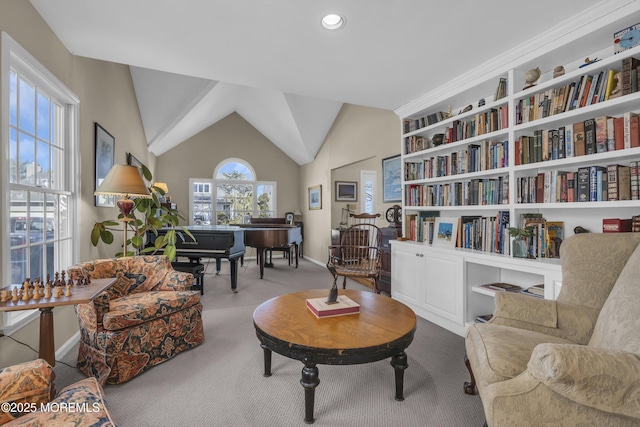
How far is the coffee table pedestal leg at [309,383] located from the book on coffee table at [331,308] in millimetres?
357

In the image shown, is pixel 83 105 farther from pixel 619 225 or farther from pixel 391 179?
pixel 619 225

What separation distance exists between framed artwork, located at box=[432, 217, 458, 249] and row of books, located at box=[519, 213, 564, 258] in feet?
2.22

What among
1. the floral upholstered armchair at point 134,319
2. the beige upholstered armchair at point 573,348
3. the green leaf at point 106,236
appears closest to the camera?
the beige upholstered armchair at point 573,348

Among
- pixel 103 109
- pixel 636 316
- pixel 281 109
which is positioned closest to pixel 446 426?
pixel 636 316

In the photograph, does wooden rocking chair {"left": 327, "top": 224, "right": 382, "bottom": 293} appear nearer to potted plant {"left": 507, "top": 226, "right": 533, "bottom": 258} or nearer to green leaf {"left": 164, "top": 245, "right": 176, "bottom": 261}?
potted plant {"left": 507, "top": 226, "right": 533, "bottom": 258}

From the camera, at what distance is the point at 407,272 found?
3.32m

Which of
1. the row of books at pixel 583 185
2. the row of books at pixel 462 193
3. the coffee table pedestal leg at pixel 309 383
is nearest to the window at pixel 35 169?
the coffee table pedestal leg at pixel 309 383

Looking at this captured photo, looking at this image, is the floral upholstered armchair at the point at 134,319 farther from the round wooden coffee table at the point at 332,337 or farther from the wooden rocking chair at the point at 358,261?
the wooden rocking chair at the point at 358,261

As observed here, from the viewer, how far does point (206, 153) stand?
6863 mm

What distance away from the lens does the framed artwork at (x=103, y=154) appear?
9.98 feet

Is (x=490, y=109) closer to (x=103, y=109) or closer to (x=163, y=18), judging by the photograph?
(x=163, y=18)

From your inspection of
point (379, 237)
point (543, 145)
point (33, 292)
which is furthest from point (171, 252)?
point (543, 145)

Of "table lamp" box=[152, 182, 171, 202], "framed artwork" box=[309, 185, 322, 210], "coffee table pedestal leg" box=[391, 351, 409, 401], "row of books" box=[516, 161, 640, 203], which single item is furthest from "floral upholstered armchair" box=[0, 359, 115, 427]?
"framed artwork" box=[309, 185, 322, 210]

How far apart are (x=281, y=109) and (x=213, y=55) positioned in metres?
3.16
